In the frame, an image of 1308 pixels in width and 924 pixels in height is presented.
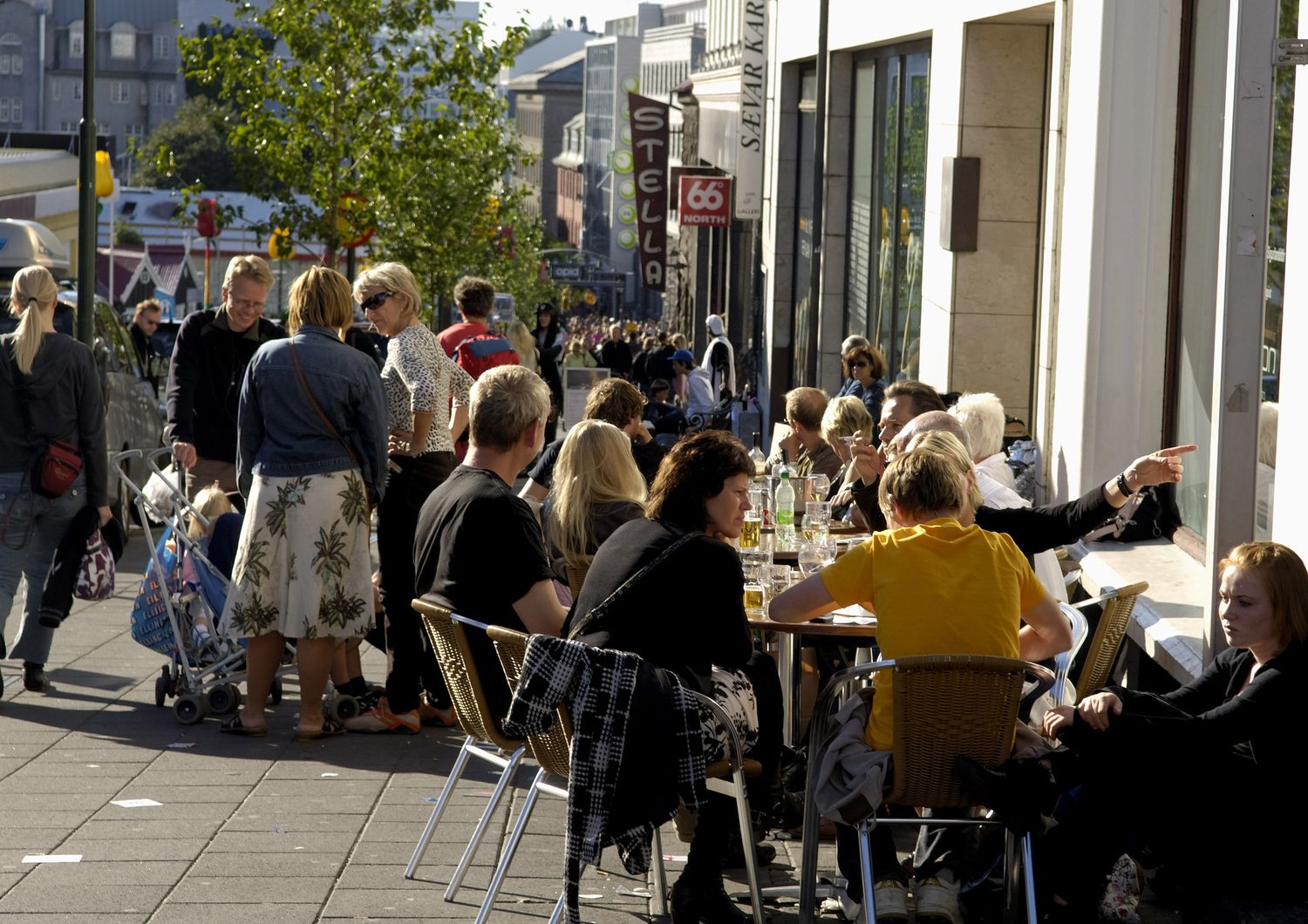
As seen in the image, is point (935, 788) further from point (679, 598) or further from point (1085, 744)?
point (679, 598)

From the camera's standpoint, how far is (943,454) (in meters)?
5.13

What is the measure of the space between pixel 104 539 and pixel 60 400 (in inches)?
35.3

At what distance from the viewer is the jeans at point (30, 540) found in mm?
8195

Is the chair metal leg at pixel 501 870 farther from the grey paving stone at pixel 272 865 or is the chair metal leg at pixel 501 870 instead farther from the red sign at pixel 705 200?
Answer: the red sign at pixel 705 200

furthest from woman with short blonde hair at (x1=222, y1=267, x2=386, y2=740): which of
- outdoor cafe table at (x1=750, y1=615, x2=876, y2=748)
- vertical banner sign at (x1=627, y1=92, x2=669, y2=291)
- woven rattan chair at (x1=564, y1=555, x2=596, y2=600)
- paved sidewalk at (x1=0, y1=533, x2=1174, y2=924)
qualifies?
vertical banner sign at (x1=627, y1=92, x2=669, y2=291)

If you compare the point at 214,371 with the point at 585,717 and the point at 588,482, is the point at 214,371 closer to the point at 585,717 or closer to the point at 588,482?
the point at 588,482

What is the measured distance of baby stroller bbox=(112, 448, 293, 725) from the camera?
7.68 metres

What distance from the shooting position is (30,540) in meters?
8.30

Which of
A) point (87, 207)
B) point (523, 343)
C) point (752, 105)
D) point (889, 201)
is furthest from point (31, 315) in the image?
point (752, 105)

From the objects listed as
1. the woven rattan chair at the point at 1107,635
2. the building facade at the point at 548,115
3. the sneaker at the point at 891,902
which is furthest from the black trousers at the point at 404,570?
the building facade at the point at 548,115

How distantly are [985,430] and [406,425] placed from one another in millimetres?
2508

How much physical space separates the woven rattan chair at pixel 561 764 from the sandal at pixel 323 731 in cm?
242

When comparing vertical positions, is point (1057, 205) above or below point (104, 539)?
above

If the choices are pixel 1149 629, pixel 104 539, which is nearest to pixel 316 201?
pixel 104 539
